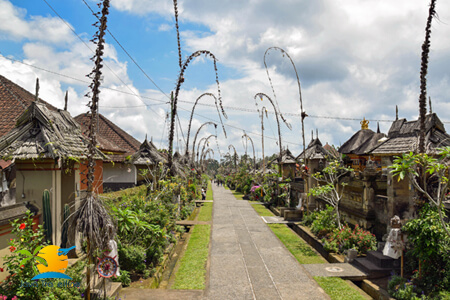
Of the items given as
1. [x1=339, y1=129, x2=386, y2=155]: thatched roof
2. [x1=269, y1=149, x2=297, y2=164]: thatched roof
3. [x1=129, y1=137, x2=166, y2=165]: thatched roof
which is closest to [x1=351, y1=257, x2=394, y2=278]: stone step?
[x1=129, y1=137, x2=166, y2=165]: thatched roof

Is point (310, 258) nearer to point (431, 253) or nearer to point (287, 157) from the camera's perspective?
point (431, 253)

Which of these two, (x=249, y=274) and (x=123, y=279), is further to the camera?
(x=249, y=274)

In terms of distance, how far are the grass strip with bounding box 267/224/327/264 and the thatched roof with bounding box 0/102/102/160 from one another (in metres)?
8.09

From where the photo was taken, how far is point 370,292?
8.08m

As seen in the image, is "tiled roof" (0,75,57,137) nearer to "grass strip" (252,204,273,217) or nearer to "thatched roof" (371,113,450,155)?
"thatched roof" (371,113,450,155)

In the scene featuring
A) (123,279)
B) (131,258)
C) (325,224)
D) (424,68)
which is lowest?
(123,279)

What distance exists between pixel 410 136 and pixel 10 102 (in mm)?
14327

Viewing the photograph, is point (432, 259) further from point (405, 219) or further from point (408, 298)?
point (405, 219)

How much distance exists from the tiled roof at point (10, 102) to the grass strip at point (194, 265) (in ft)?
24.1

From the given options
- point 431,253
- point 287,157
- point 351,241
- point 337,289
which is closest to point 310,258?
point 351,241

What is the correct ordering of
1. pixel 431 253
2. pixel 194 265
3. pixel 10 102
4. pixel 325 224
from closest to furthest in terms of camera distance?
1. pixel 431 253
2. pixel 194 265
3. pixel 10 102
4. pixel 325 224

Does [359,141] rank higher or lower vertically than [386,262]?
higher

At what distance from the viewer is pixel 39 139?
759 cm

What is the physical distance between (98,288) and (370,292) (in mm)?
6301
